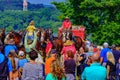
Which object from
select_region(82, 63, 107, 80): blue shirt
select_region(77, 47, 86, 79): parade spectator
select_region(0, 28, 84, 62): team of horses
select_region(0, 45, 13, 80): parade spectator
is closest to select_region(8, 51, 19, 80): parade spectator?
select_region(0, 45, 13, 80): parade spectator

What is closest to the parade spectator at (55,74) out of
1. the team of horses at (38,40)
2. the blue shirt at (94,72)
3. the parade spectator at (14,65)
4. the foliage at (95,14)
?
the blue shirt at (94,72)

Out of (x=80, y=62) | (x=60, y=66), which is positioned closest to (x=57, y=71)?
(x=60, y=66)

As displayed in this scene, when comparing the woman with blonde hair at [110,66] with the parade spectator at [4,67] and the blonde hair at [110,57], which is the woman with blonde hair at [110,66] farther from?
the parade spectator at [4,67]

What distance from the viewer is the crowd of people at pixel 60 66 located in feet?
38.6

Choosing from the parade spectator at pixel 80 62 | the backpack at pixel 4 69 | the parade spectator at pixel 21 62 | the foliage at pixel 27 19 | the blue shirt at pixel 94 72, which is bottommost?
the foliage at pixel 27 19

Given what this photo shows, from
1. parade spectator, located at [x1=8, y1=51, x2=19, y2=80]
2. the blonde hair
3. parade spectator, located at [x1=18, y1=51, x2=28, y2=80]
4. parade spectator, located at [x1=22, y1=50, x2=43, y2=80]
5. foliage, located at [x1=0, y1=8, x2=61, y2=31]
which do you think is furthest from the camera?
foliage, located at [x1=0, y1=8, x2=61, y2=31]

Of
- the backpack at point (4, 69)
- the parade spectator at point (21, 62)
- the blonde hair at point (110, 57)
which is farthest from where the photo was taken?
the blonde hair at point (110, 57)

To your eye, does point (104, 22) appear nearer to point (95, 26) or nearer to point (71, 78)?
point (95, 26)

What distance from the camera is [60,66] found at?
11852mm

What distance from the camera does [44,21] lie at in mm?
187250

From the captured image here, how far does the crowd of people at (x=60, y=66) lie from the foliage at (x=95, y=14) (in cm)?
3235

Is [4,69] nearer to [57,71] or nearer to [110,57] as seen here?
[57,71]

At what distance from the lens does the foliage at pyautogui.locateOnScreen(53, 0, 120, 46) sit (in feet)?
174

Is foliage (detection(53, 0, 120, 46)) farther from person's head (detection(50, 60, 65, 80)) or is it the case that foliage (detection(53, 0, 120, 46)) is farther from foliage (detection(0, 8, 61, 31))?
foliage (detection(0, 8, 61, 31))
